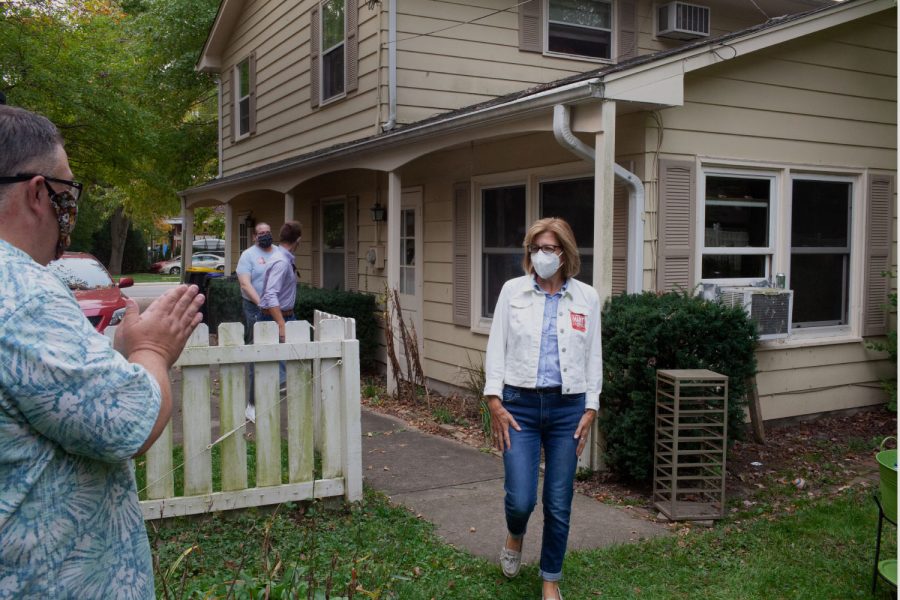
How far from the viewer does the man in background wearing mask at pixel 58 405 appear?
5.16ft

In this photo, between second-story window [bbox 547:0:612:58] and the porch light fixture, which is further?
second-story window [bbox 547:0:612:58]

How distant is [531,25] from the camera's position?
36.1ft

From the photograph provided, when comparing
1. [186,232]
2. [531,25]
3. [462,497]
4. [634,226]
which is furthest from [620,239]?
[186,232]

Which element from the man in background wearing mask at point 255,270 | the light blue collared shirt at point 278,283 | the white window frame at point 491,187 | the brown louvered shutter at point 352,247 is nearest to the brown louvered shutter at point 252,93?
the brown louvered shutter at point 352,247

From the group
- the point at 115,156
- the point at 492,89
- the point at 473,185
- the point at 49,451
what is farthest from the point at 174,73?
the point at 49,451

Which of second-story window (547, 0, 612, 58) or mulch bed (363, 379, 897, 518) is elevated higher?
second-story window (547, 0, 612, 58)

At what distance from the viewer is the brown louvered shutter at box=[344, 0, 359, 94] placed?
1116cm

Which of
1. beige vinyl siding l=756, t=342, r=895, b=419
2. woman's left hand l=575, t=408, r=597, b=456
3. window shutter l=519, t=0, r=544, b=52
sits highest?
window shutter l=519, t=0, r=544, b=52

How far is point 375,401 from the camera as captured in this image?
9.21 metres

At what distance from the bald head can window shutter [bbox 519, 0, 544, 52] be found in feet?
32.5

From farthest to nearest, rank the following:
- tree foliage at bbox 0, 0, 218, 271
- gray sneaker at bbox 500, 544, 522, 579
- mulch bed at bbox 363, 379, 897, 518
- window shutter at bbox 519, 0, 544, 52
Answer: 1. tree foliage at bbox 0, 0, 218, 271
2. window shutter at bbox 519, 0, 544, 52
3. mulch bed at bbox 363, 379, 897, 518
4. gray sneaker at bbox 500, 544, 522, 579

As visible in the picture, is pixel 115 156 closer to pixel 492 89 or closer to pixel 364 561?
pixel 492 89

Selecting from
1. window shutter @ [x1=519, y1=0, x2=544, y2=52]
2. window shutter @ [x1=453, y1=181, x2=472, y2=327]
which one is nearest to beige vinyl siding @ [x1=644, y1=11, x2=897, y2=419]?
window shutter @ [x1=453, y1=181, x2=472, y2=327]

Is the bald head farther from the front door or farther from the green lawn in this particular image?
the front door
